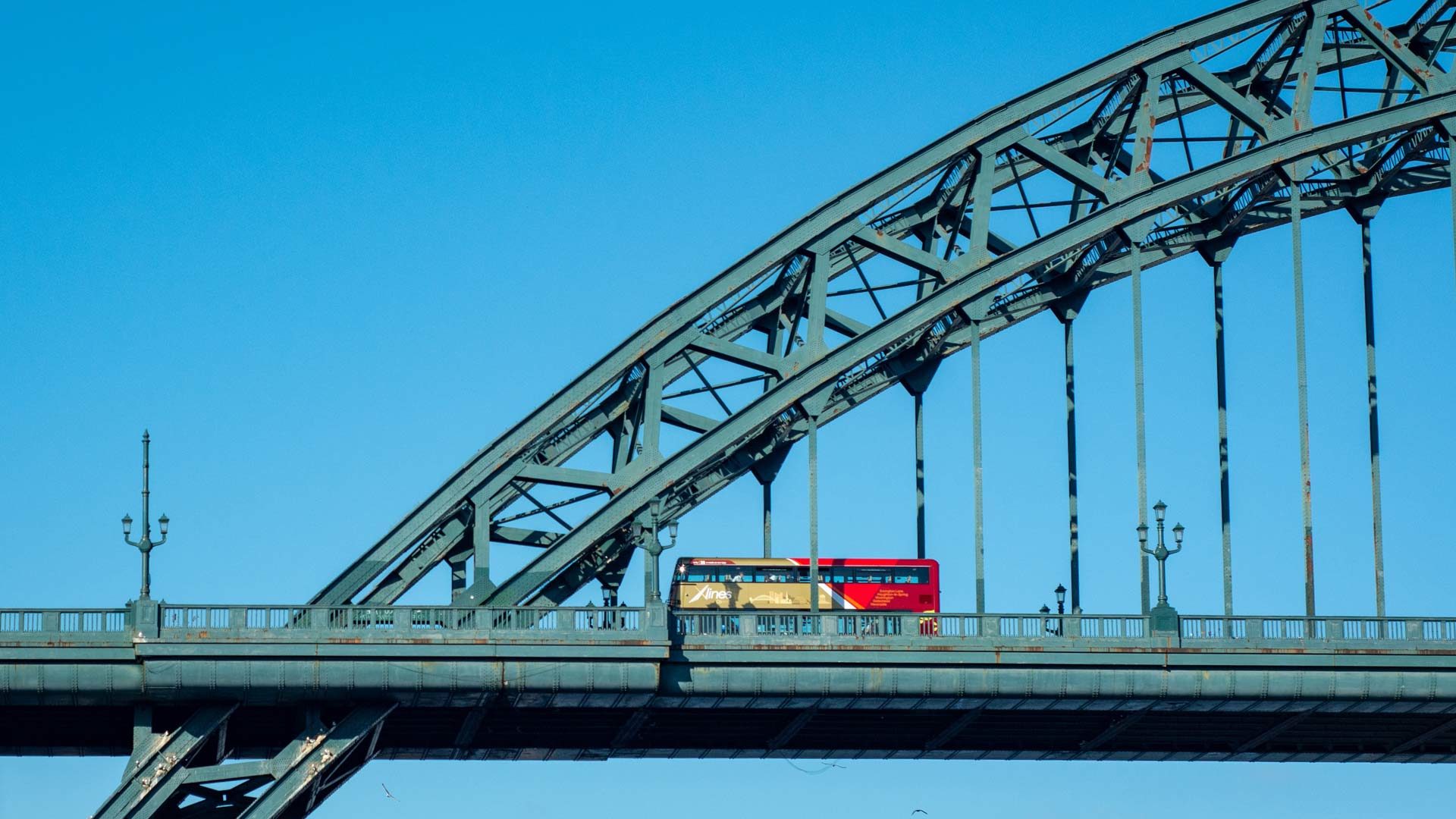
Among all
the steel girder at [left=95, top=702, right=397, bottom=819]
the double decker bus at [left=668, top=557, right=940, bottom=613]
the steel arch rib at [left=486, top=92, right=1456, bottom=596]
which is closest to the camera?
the steel girder at [left=95, top=702, right=397, bottom=819]

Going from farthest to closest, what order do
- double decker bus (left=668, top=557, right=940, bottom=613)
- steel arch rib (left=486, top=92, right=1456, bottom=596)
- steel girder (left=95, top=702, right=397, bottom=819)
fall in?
double decker bus (left=668, top=557, right=940, bottom=613) < steel arch rib (left=486, top=92, right=1456, bottom=596) < steel girder (left=95, top=702, right=397, bottom=819)

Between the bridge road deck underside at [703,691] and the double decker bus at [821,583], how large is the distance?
4231 millimetres

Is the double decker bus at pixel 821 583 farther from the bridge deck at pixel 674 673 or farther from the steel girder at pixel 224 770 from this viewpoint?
the steel girder at pixel 224 770

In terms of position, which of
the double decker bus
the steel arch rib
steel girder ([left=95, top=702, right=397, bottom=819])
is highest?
the steel arch rib

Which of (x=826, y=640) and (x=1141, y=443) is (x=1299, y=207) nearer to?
(x=1141, y=443)

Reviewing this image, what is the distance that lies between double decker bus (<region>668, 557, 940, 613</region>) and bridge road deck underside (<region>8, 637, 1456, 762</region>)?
167 inches

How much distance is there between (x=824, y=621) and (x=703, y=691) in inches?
146

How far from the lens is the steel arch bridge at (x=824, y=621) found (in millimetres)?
73438

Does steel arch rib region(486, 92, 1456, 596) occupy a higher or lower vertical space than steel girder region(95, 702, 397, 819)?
higher

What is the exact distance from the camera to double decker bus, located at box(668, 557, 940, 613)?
3361 inches

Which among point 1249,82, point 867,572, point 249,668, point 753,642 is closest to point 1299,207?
point 1249,82

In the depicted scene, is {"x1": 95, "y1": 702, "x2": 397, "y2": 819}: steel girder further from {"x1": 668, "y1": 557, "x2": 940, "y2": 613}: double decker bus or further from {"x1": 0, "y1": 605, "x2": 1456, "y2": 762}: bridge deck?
{"x1": 668, "y1": 557, "x2": 940, "y2": 613}: double decker bus

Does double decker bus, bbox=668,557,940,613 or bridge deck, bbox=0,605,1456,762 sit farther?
double decker bus, bbox=668,557,940,613

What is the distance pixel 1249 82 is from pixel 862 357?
1588 centimetres
